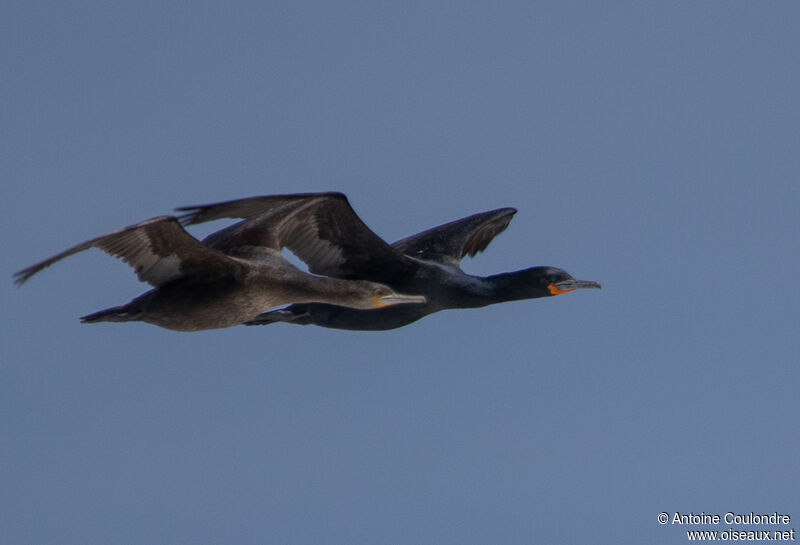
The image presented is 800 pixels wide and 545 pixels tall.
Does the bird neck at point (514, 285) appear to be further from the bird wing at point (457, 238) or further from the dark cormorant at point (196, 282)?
the dark cormorant at point (196, 282)

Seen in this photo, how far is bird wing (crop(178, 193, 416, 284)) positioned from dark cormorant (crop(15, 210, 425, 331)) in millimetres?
458

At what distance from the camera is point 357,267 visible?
58.5 feet

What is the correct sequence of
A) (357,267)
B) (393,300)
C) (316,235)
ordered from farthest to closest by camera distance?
(357,267) → (316,235) → (393,300)

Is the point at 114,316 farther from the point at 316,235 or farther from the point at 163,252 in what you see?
the point at 316,235

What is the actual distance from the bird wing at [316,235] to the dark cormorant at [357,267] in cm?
1

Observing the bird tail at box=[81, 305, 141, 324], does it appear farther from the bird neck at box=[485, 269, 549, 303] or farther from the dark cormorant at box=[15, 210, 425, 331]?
the bird neck at box=[485, 269, 549, 303]

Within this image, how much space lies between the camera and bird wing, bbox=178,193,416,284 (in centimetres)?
1642

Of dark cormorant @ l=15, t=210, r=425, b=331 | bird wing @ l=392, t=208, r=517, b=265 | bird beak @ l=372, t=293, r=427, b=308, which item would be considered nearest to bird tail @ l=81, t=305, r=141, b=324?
dark cormorant @ l=15, t=210, r=425, b=331

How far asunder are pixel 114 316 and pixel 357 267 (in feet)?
11.0

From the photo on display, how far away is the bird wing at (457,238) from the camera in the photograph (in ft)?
63.5

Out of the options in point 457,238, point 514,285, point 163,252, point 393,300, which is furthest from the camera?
point 457,238

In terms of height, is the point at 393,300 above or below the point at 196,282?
below

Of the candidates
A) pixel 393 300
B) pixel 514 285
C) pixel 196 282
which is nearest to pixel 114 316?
pixel 196 282

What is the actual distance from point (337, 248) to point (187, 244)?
10.4ft
